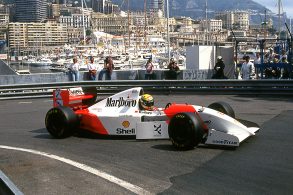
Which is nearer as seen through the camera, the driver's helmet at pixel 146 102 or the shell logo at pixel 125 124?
the shell logo at pixel 125 124

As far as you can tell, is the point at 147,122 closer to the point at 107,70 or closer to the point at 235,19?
the point at 107,70

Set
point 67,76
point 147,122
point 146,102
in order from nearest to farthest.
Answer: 1. point 147,122
2. point 146,102
3. point 67,76

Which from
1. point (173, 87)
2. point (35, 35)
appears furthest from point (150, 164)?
point (35, 35)

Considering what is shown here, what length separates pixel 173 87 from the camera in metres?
19.5

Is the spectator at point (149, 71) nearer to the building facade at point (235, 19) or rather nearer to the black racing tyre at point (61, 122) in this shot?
the black racing tyre at point (61, 122)

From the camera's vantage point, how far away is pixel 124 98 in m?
9.96

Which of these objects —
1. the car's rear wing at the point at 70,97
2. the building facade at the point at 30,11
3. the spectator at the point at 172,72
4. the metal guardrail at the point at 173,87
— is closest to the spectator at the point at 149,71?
the spectator at the point at 172,72

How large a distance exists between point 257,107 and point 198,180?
326 inches

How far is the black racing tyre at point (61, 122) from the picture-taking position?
987cm

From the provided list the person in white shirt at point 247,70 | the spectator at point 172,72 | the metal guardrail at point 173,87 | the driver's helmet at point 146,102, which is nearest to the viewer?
the driver's helmet at point 146,102

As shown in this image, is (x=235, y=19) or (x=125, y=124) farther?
(x=235, y=19)

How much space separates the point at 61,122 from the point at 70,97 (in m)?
1.09

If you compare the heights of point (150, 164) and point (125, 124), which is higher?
point (125, 124)

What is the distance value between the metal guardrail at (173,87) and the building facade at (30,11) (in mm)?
84982
